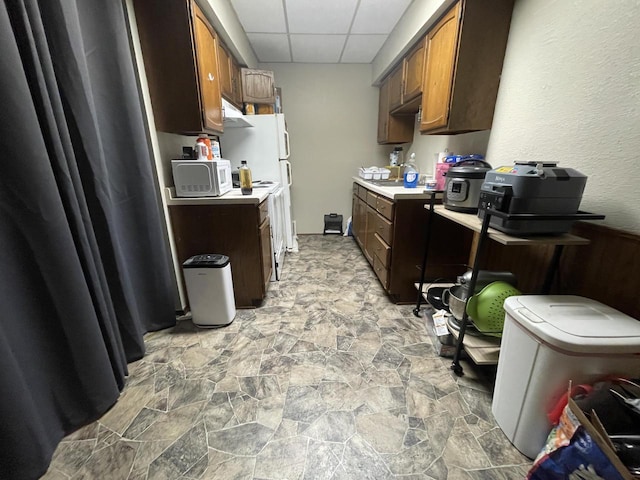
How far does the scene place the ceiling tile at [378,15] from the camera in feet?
7.77

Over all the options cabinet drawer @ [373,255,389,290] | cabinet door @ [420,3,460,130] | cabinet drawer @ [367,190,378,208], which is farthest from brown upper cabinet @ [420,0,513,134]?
cabinet drawer @ [373,255,389,290]

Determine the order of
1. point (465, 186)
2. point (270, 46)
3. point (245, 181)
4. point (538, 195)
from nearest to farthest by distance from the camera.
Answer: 1. point (538, 195)
2. point (465, 186)
3. point (245, 181)
4. point (270, 46)

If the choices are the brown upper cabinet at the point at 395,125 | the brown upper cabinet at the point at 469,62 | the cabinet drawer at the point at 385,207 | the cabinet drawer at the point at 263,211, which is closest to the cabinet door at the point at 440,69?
the brown upper cabinet at the point at 469,62

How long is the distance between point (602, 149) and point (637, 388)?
940mm

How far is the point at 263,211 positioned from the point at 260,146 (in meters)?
1.13

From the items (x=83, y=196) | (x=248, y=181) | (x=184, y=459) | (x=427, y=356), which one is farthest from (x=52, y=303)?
(x=427, y=356)

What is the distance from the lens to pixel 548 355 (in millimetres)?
935

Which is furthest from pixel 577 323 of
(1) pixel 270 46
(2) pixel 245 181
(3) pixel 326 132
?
(1) pixel 270 46

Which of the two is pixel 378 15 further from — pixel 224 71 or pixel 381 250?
pixel 381 250

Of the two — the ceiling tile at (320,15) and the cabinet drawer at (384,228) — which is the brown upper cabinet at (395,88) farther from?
the cabinet drawer at (384,228)

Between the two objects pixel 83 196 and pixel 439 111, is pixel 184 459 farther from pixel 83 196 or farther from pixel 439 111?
pixel 439 111

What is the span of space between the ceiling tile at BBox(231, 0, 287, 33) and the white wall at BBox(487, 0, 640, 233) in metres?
1.94

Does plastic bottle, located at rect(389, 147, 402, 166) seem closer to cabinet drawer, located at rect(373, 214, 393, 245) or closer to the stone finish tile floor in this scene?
cabinet drawer, located at rect(373, 214, 393, 245)

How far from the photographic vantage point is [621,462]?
68cm
